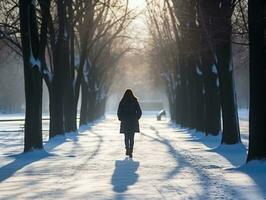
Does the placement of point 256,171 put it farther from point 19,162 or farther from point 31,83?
point 31,83

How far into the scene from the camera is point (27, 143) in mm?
19703

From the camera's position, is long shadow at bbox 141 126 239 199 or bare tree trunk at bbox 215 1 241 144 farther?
bare tree trunk at bbox 215 1 241 144

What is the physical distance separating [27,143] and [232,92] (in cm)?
720

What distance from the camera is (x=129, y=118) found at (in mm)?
18828

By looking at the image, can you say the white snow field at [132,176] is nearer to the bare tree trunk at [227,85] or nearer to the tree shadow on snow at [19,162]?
the tree shadow on snow at [19,162]

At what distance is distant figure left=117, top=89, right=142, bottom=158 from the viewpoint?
18.7 metres

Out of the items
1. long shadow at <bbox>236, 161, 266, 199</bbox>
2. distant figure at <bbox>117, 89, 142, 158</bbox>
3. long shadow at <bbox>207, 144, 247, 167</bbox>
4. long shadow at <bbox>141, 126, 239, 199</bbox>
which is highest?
distant figure at <bbox>117, 89, 142, 158</bbox>

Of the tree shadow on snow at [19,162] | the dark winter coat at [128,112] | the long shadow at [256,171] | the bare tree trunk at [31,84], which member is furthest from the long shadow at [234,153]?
the bare tree trunk at [31,84]

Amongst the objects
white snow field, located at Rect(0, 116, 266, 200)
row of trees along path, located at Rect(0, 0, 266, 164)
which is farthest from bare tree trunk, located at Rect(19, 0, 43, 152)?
white snow field, located at Rect(0, 116, 266, 200)

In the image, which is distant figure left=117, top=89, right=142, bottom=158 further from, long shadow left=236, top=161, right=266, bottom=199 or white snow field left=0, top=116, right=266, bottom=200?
long shadow left=236, top=161, right=266, bottom=199

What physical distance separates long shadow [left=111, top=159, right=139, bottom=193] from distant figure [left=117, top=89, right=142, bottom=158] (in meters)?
1.17

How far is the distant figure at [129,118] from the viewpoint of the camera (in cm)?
1867

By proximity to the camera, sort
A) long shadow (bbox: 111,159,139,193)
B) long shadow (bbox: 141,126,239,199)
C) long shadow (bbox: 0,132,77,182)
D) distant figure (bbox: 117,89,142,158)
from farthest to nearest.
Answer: distant figure (bbox: 117,89,142,158) → long shadow (bbox: 0,132,77,182) → long shadow (bbox: 111,159,139,193) → long shadow (bbox: 141,126,239,199)

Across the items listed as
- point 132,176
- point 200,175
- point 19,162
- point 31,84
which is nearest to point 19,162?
point 19,162
